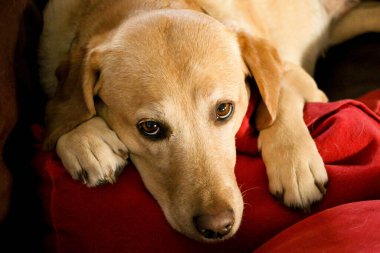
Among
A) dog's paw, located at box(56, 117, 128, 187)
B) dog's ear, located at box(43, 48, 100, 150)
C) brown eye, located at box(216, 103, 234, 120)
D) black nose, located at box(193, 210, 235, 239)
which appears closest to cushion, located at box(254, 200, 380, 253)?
black nose, located at box(193, 210, 235, 239)

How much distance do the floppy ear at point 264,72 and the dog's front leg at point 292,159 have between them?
4cm

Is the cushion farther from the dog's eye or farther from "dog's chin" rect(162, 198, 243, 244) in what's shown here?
the dog's eye

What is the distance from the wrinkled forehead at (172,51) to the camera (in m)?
1.51

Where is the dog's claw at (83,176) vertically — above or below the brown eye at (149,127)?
below

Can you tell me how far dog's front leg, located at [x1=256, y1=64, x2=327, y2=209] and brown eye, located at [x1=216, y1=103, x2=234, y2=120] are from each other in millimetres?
188

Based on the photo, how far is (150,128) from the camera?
1.55 m

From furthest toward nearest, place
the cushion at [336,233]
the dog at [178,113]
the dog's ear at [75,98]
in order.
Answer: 1. the dog's ear at [75,98]
2. the dog at [178,113]
3. the cushion at [336,233]

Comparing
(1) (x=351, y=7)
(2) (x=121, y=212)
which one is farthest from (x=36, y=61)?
(1) (x=351, y=7)

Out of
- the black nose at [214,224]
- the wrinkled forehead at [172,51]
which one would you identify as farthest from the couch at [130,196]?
the wrinkled forehead at [172,51]

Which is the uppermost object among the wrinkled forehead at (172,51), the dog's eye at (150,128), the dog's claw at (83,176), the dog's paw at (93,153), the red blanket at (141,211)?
the wrinkled forehead at (172,51)

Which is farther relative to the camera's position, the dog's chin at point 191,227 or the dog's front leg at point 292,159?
the dog's front leg at point 292,159

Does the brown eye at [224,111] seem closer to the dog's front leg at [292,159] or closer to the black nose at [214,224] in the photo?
the dog's front leg at [292,159]

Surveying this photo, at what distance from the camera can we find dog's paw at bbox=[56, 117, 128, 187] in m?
1.54

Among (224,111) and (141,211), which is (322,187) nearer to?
(224,111)
